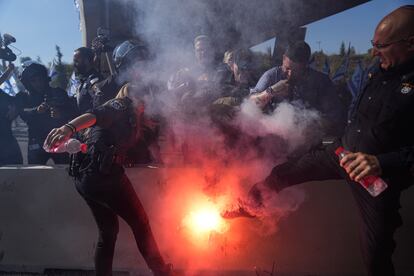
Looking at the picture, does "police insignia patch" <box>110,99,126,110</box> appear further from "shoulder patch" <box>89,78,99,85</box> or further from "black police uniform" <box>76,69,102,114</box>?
"shoulder patch" <box>89,78,99,85</box>

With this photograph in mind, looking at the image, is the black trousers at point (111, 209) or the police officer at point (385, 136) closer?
the police officer at point (385, 136)

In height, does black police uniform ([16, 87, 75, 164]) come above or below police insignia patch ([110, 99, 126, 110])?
below

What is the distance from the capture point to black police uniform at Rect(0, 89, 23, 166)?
4336 mm

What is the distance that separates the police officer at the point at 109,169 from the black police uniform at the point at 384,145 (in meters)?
1.68

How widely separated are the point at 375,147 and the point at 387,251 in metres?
0.73

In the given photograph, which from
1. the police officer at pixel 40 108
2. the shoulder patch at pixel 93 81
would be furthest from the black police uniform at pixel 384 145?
the police officer at pixel 40 108

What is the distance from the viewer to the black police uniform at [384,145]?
212cm

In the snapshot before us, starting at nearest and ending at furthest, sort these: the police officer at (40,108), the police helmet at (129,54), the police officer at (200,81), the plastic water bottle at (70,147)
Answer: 1. the plastic water bottle at (70,147)
2. the police helmet at (129,54)
3. the police officer at (200,81)
4. the police officer at (40,108)

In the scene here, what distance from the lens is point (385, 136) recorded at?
2.23m

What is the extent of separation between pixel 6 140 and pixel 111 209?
2.58 meters

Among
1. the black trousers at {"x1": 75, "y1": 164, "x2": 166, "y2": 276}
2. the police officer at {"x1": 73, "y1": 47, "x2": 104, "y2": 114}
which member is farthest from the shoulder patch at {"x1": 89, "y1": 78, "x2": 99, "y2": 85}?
the black trousers at {"x1": 75, "y1": 164, "x2": 166, "y2": 276}

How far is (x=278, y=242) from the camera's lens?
3.23 meters

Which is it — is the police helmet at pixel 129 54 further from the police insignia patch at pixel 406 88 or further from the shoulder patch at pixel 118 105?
the police insignia patch at pixel 406 88

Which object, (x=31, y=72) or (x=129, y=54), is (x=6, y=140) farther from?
(x=129, y=54)
